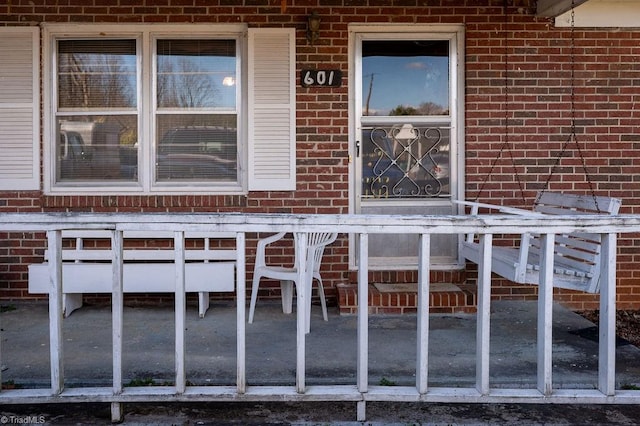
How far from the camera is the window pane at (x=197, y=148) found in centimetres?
608

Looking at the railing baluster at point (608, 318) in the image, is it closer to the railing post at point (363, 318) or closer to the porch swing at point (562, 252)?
the porch swing at point (562, 252)

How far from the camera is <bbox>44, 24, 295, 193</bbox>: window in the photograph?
5.99 metres

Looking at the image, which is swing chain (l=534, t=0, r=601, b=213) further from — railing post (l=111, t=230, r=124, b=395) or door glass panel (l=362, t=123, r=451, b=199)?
railing post (l=111, t=230, r=124, b=395)

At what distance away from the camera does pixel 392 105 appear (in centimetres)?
614

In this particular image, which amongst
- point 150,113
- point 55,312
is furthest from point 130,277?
point 55,312

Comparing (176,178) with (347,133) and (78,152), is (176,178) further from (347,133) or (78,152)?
(347,133)

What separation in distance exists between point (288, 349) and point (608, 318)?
216 cm

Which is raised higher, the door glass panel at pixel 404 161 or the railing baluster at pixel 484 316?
the door glass panel at pixel 404 161

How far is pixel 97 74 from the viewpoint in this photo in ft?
19.9

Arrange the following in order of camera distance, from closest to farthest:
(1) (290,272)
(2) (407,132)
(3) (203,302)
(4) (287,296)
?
(1) (290,272) → (3) (203,302) → (4) (287,296) → (2) (407,132)

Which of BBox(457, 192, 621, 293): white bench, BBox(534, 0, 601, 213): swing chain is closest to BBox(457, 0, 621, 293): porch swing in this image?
BBox(457, 192, 621, 293): white bench

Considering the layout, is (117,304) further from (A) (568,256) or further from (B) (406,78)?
(B) (406,78)

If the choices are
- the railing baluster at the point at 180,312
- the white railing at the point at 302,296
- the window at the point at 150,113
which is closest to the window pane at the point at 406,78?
the window at the point at 150,113

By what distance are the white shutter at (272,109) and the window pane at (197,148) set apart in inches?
11.5
